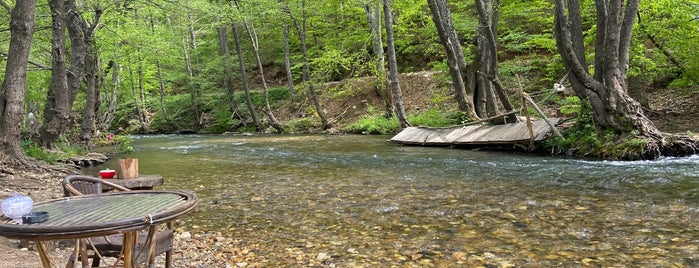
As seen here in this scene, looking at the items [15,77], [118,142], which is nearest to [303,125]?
[118,142]

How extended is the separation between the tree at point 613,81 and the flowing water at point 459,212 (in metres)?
0.62

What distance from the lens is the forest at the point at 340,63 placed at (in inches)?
395

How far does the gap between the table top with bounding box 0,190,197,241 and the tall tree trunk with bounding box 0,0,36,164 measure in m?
6.99

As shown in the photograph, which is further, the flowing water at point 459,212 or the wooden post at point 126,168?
the wooden post at point 126,168

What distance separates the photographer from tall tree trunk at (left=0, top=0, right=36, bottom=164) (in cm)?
887

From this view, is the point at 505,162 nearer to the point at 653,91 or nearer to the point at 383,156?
the point at 383,156

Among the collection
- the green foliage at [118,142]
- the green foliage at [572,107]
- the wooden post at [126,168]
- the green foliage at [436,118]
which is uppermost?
the green foliage at [572,107]

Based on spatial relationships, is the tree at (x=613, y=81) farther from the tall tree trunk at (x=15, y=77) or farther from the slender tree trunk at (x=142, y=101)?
the slender tree trunk at (x=142, y=101)

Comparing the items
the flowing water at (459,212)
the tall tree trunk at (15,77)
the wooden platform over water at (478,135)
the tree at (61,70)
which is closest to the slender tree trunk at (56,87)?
the tree at (61,70)

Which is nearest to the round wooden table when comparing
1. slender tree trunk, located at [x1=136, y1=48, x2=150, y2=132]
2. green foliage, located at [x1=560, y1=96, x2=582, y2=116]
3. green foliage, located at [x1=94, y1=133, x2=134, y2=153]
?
green foliage, located at [x1=560, y1=96, x2=582, y2=116]

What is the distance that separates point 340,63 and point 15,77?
13.4 metres

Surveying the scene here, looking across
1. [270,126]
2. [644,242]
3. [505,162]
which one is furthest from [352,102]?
[644,242]

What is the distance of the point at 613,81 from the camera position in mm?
10016

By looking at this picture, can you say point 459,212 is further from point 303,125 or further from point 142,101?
point 142,101
